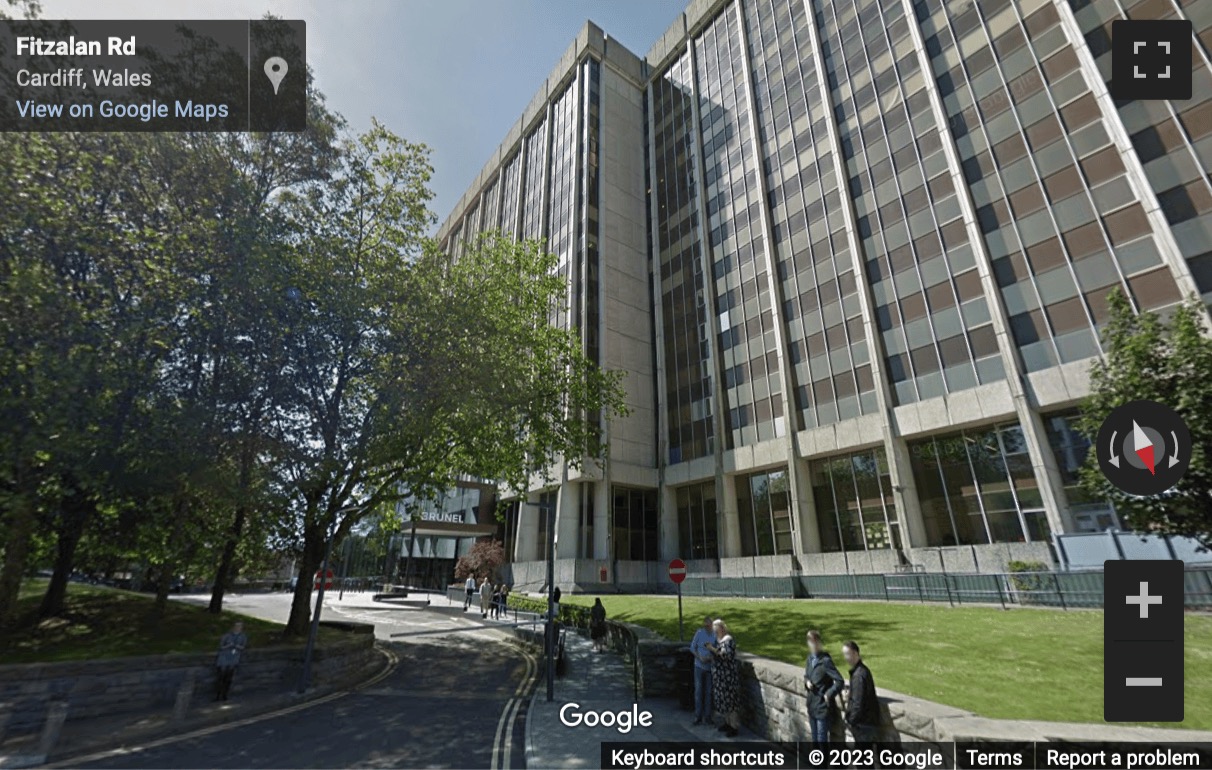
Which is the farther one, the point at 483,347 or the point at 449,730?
the point at 483,347

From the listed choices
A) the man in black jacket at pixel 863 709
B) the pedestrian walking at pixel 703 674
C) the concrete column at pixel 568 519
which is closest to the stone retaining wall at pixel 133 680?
the pedestrian walking at pixel 703 674

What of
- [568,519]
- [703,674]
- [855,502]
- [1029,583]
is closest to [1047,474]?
[1029,583]

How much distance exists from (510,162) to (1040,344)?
58.7 m

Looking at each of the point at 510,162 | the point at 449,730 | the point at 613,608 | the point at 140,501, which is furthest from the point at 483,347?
the point at 510,162

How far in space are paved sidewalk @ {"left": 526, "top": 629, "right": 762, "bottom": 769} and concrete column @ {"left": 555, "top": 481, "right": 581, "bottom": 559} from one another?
22.4 m

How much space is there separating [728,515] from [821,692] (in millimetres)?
28912

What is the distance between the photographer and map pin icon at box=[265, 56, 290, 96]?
14875 mm

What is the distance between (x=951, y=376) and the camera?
26281 millimetres

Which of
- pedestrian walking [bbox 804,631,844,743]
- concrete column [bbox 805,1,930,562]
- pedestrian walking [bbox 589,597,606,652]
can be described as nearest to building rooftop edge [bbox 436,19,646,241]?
concrete column [bbox 805,1,930,562]

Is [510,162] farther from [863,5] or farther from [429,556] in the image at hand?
[429,556]

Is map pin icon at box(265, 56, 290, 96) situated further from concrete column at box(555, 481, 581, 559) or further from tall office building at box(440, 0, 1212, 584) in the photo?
concrete column at box(555, 481, 581, 559)

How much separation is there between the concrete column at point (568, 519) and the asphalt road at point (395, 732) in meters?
20.9

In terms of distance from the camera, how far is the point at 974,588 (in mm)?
18844

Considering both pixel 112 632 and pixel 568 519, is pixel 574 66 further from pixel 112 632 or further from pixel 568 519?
pixel 112 632
